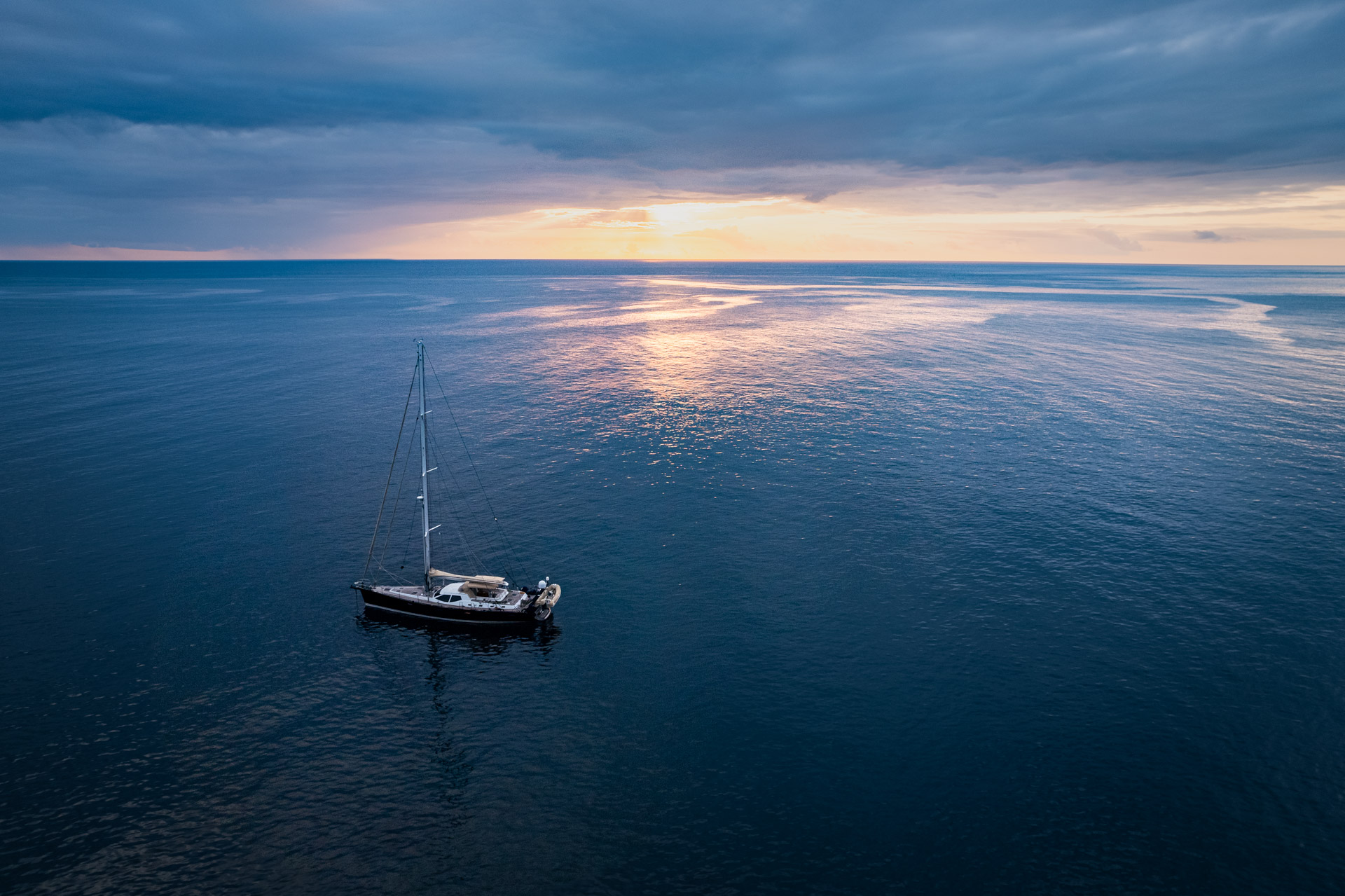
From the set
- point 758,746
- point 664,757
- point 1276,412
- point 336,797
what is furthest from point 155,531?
point 1276,412

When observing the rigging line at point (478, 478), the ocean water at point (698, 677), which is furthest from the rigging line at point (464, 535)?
the rigging line at point (478, 478)

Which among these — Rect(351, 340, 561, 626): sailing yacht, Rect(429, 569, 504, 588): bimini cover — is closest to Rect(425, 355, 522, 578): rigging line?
Rect(429, 569, 504, 588): bimini cover

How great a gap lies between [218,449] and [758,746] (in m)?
113

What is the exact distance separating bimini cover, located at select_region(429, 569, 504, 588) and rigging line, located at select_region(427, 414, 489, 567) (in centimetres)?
568

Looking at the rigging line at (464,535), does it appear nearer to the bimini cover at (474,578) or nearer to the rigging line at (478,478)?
the rigging line at (478,478)

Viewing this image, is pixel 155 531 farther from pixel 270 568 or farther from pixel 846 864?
pixel 846 864

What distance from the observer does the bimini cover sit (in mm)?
78000

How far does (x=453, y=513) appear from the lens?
102m

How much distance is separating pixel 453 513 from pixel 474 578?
2656 centimetres

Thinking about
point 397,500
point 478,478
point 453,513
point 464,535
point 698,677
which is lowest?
point 698,677

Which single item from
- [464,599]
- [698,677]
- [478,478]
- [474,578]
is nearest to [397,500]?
[478,478]

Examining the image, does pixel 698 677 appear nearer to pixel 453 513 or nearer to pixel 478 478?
pixel 453 513

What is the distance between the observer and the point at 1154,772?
5584 cm

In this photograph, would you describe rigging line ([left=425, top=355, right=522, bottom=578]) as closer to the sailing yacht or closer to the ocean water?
the ocean water
